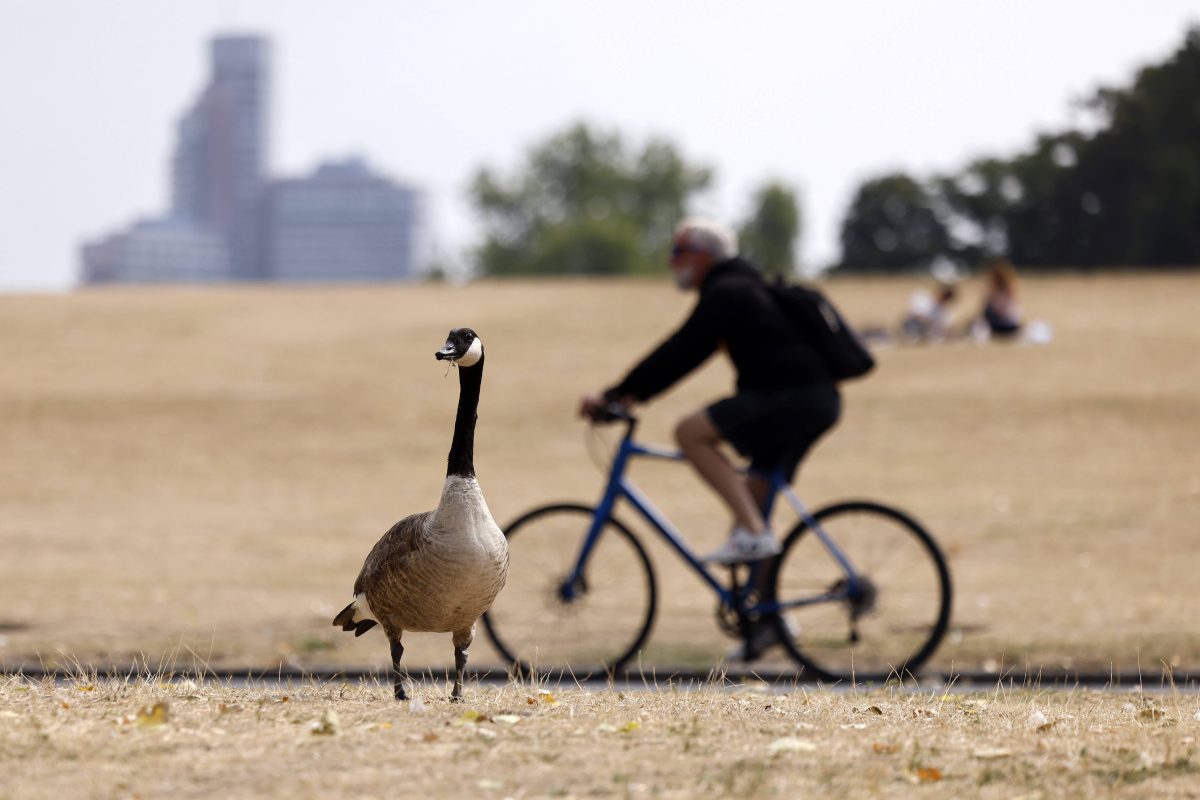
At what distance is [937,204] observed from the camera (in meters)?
89.2

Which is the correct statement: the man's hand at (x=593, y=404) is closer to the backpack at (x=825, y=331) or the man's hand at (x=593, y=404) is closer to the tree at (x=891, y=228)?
the backpack at (x=825, y=331)

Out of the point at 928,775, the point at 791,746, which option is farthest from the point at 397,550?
the point at 928,775

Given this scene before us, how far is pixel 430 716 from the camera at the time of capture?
555 cm

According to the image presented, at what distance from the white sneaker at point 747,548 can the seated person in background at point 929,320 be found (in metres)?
23.4

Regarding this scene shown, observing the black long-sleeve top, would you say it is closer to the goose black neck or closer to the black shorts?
the black shorts

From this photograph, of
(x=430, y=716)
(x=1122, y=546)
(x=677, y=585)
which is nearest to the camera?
(x=430, y=716)

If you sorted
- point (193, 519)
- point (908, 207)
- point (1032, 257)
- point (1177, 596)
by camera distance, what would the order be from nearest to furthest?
point (1177, 596) < point (193, 519) < point (1032, 257) < point (908, 207)

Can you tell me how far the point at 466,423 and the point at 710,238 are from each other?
3.89 metres

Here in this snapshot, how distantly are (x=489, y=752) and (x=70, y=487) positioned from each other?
16.8 m

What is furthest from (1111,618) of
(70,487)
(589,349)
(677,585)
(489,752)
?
(589,349)

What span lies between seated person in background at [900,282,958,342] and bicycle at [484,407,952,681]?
22.7m

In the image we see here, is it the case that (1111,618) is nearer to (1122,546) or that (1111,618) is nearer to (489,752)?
(1122,546)

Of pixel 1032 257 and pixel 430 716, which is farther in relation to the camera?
pixel 1032 257

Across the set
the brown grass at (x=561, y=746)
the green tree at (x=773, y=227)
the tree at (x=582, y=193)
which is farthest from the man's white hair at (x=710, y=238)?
the green tree at (x=773, y=227)
